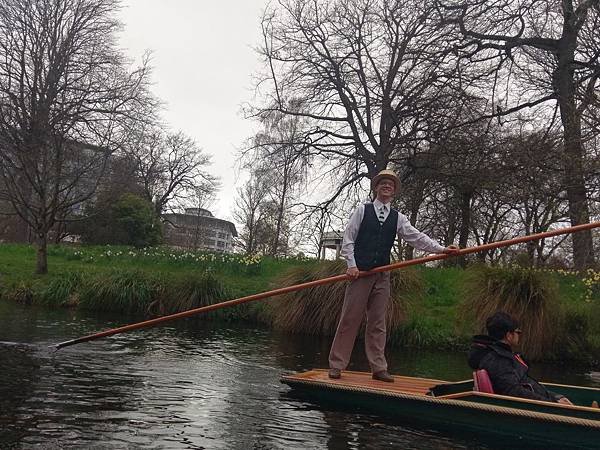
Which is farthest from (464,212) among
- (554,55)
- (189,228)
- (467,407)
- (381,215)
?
(189,228)

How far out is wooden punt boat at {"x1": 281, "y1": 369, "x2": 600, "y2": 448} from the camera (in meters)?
3.52

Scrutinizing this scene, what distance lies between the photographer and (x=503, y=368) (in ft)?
13.1

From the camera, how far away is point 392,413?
13.9 ft

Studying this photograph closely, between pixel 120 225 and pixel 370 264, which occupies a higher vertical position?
pixel 120 225

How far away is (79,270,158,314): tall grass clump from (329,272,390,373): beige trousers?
20.6 feet

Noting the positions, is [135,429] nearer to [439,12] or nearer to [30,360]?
[30,360]

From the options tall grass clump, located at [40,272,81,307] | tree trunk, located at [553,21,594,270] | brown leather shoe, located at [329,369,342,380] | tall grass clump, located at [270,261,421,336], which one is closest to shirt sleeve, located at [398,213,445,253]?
brown leather shoe, located at [329,369,342,380]

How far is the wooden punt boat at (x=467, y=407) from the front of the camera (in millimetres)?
3516

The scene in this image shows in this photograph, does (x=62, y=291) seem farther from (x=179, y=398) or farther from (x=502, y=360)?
(x=502, y=360)

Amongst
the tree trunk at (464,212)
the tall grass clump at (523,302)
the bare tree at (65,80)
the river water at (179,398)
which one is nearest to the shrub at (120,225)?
the bare tree at (65,80)

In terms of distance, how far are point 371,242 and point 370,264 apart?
7.4 inches

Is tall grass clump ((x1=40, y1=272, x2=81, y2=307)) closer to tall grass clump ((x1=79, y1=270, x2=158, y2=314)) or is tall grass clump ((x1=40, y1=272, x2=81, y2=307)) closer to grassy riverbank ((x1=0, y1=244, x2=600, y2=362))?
grassy riverbank ((x1=0, y1=244, x2=600, y2=362))

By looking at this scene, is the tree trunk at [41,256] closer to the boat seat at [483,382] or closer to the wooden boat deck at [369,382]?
the wooden boat deck at [369,382]

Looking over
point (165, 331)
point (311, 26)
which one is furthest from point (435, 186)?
point (165, 331)
